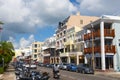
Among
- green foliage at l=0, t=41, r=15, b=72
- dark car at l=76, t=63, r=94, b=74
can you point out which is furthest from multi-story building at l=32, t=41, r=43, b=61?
dark car at l=76, t=63, r=94, b=74

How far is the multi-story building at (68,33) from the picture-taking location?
80169mm

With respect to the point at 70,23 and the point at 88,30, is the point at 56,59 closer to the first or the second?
the point at 70,23

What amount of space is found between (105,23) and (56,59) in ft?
142

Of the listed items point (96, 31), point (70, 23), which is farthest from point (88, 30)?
point (70, 23)

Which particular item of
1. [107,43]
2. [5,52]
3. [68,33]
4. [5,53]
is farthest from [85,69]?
[68,33]

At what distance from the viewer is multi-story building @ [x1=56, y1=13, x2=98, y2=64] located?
8017 centimetres

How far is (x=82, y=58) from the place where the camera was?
233 ft

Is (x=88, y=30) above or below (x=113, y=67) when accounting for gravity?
above

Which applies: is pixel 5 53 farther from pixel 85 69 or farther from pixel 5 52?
pixel 85 69

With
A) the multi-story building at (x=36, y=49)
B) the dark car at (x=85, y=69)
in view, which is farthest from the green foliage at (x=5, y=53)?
the multi-story building at (x=36, y=49)

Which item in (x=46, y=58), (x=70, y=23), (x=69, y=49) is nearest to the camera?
(x=69, y=49)

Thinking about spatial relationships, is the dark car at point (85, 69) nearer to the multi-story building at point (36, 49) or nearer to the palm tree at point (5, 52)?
the palm tree at point (5, 52)

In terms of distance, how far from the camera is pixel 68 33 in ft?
281

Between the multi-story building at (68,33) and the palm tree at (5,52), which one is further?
the multi-story building at (68,33)
